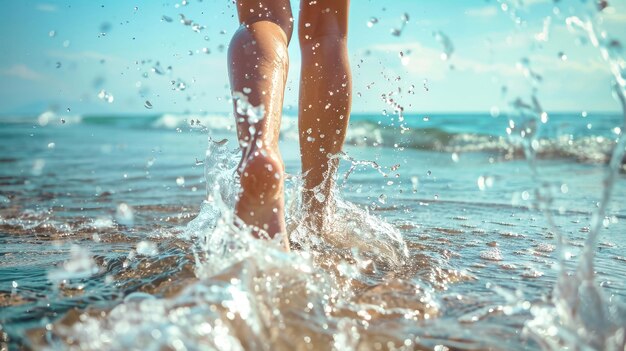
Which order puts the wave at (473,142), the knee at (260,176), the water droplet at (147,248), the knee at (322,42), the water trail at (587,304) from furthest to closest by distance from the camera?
the wave at (473,142), the knee at (322,42), the water droplet at (147,248), the knee at (260,176), the water trail at (587,304)

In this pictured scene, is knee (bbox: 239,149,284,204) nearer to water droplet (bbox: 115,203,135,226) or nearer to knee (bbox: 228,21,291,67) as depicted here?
knee (bbox: 228,21,291,67)

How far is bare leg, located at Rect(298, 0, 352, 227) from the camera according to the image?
2094 mm

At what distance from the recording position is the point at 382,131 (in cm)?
1327

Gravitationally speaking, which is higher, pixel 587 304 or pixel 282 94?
pixel 282 94

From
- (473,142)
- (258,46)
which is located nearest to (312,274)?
(258,46)

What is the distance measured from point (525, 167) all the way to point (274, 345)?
5036mm

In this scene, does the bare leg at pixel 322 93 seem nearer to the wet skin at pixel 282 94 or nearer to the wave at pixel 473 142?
the wet skin at pixel 282 94

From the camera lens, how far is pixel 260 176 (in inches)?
57.6

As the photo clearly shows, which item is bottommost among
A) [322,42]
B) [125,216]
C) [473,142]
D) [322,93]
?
[473,142]

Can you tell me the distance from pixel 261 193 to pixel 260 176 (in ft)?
0.15

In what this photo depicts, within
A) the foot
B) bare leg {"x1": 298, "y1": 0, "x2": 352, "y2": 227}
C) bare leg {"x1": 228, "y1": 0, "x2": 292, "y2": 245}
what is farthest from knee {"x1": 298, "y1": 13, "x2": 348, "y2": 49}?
the foot

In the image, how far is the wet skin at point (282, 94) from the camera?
149cm

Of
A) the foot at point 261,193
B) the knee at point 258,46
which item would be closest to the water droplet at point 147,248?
the foot at point 261,193

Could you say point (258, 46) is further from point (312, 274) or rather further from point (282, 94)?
point (312, 274)
